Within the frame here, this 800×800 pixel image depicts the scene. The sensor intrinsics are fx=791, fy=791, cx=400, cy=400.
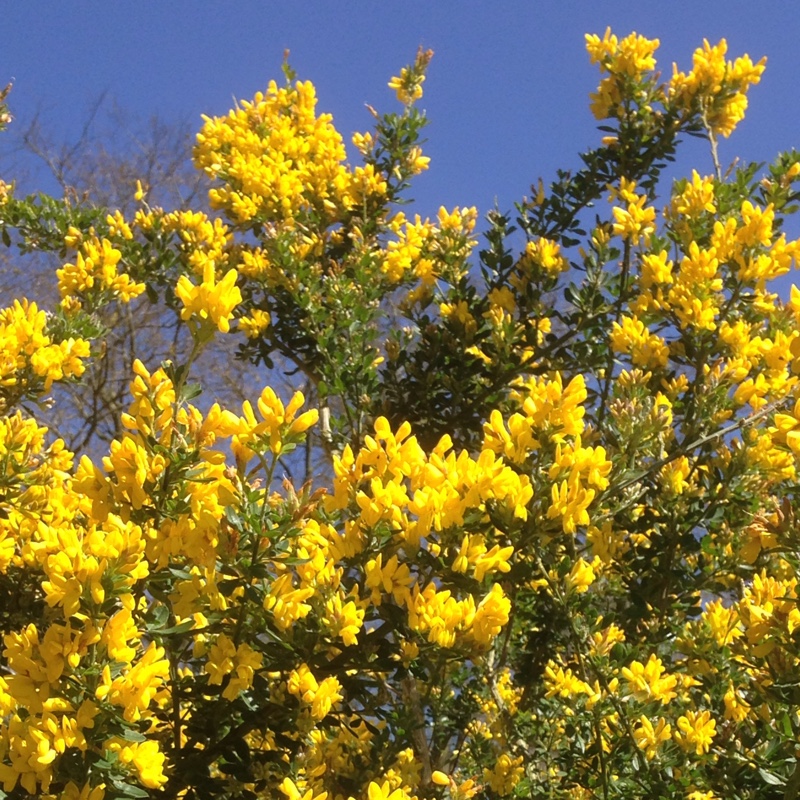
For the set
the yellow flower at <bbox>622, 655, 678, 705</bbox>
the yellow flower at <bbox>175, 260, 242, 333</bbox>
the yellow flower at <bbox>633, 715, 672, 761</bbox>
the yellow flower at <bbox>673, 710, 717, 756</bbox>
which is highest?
the yellow flower at <bbox>175, 260, 242, 333</bbox>

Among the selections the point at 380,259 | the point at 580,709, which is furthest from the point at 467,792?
the point at 380,259

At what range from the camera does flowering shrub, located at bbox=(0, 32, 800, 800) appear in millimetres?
1451

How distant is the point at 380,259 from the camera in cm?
362

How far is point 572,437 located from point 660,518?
3.35ft

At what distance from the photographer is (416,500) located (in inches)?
57.6

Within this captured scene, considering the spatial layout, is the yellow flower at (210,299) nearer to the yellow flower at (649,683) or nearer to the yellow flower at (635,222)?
the yellow flower at (649,683)

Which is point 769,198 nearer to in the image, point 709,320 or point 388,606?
point 709,320

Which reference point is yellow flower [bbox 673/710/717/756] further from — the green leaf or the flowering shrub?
the green leaf

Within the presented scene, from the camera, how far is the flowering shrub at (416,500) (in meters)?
1.45

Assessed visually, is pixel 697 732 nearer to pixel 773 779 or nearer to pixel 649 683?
pixel 649 683

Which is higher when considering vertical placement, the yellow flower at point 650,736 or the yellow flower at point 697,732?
the yellow flower at point 697,732

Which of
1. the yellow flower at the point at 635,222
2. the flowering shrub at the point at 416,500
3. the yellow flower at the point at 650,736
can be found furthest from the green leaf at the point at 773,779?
the yellow flower at the point at 635,222

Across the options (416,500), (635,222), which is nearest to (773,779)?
(416,500)

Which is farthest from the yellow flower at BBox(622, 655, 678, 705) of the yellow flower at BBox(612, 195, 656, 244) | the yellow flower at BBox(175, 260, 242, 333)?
the yellow flower at BBox(612, 195, 656, 244)
